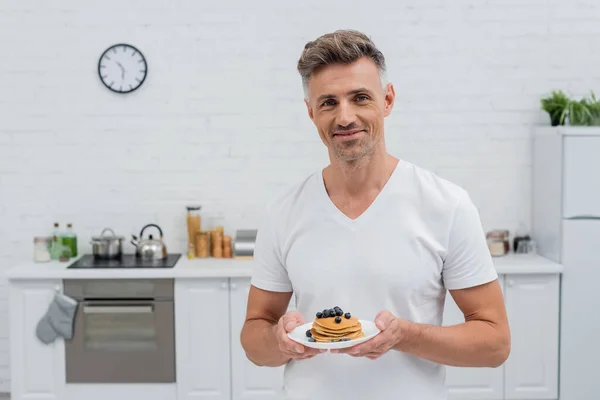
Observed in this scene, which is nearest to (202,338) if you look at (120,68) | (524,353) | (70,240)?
(70,240)

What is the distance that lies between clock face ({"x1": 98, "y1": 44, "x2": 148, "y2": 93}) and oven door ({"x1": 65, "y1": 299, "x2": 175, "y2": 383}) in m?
1.39

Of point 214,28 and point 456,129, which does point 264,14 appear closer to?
point 214,28

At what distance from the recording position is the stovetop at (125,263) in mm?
4816

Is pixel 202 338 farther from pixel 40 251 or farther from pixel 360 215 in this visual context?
pixel 360 215

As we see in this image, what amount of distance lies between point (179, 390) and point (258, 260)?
2.85 m

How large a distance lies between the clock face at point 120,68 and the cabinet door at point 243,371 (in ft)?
4.87

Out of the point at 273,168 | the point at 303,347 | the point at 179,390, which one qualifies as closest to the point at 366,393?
the point at 303,347

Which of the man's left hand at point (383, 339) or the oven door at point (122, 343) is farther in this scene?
the oven door at point (122, 343)

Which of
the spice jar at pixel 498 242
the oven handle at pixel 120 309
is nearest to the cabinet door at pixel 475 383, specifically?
the spice jar at pixel 498 242

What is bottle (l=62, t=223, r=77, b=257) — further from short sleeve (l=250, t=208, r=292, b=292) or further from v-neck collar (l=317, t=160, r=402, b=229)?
v-neck collar (l=317, t=160, r=402, b=229)

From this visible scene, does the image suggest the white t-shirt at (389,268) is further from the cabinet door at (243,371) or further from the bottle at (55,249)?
the bottle at (55,249)

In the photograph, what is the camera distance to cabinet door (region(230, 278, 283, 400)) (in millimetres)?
4773

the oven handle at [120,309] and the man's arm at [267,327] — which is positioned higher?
the man's arm at [267,327]

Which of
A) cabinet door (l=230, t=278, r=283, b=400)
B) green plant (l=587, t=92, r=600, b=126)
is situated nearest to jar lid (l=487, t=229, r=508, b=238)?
green plant (l=587, t=92, r=600, b=126)
